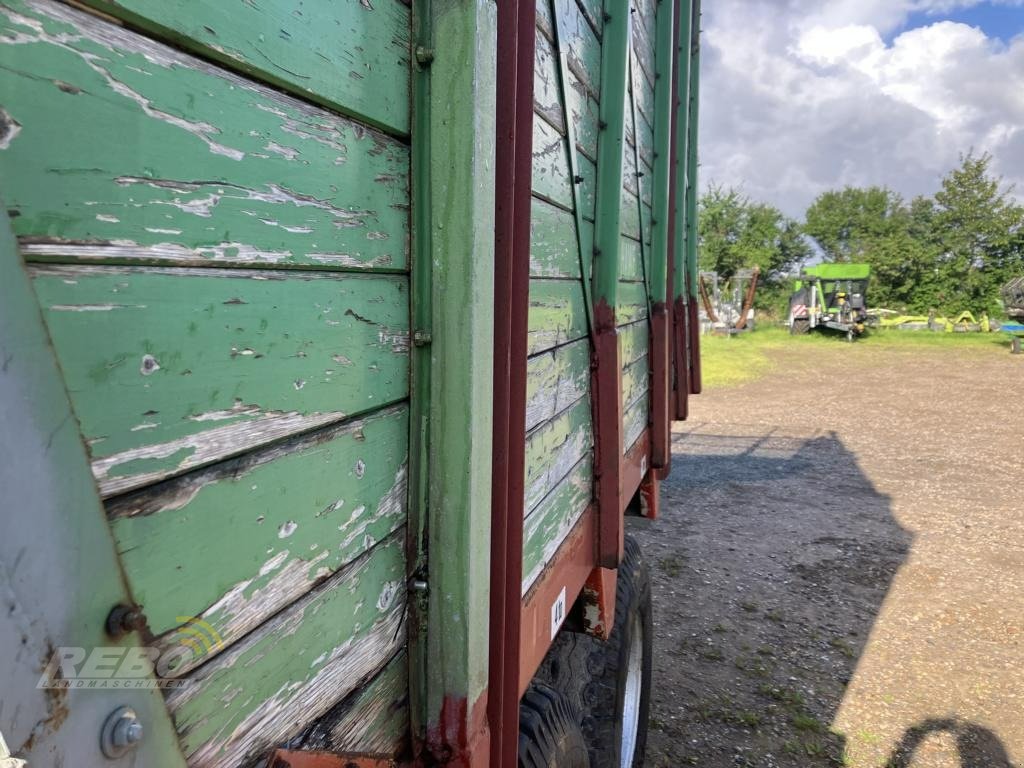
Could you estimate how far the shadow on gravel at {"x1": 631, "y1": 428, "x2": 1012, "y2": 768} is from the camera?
3.47 meters

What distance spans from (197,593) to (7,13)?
0.47 m

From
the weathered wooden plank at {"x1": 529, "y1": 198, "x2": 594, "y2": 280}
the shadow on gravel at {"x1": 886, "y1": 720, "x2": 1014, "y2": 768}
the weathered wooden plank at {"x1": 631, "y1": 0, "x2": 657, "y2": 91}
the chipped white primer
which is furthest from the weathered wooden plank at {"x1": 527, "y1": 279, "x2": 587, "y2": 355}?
the shadow on gravel at {"x1": 886, "y1": 720, "x2": 1014, "y2": 768}

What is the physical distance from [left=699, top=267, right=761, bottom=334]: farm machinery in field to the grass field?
1.99 feet

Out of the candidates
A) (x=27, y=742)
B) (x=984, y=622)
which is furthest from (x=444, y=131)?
(x=984, y=622)

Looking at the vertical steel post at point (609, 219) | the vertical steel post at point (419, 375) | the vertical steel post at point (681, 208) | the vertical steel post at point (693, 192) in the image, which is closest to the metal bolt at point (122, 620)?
the vertical steel post at point (419, 375)

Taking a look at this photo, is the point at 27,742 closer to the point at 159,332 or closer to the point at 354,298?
the point at 159,332

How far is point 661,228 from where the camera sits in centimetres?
319

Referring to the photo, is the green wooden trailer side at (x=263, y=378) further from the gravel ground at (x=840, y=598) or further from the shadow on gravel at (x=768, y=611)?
the gravel ground at (x=840, y=598)

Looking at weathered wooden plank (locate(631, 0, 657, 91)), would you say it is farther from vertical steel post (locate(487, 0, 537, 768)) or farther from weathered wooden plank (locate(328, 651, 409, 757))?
weathered wooden plank (locate(328, 651, 409, 757))

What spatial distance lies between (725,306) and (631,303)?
80.4 feet

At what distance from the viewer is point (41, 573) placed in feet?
1.47

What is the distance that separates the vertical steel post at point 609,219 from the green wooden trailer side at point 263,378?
1.89ft

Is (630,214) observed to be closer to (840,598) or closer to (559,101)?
(559,101)

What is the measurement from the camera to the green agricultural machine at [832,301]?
22.5 m
